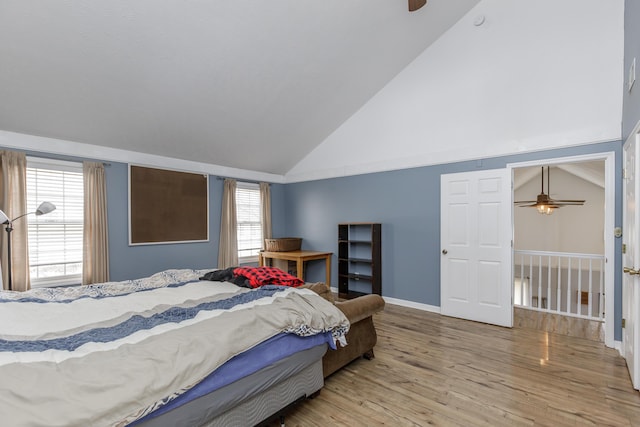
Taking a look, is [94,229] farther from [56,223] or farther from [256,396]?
[256,396]

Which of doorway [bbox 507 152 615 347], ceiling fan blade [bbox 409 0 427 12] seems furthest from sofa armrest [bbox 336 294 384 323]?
doorway [bbox 507 152 615 347]

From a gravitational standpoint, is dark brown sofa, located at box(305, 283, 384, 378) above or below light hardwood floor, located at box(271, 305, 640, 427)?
above

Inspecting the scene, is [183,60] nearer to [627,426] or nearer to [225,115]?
[225,115]

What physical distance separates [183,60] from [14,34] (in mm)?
1246

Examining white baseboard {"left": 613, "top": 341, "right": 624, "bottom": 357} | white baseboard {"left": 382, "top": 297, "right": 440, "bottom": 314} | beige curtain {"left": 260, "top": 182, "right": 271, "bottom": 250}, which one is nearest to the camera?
white baseboard {"left": 613, "top": 341, "right": 624, "bottom": 357}

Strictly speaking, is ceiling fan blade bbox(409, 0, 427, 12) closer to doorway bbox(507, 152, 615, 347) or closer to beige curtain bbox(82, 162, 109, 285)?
doorway bbox(507, 152, 615, 347)

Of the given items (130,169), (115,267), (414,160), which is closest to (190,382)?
(115,267)

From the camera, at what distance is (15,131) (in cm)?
339

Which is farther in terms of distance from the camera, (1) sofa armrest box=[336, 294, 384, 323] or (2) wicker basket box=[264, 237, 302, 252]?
(2) wicker basket box=[264, 237, 302, 252]

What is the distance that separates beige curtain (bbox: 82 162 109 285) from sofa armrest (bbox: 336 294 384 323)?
10.5 feet

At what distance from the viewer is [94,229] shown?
12.7 ft

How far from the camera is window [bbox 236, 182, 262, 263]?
5.72 meters

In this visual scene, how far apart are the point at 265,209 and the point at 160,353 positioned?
4714 mm

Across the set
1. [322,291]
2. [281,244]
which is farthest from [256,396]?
[281,244]
